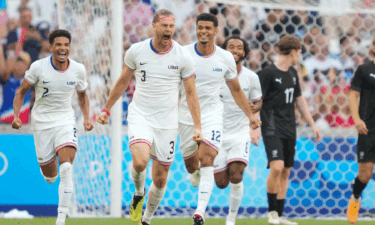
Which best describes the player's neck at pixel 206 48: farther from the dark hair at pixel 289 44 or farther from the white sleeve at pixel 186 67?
the dark hair at pixel 289 44

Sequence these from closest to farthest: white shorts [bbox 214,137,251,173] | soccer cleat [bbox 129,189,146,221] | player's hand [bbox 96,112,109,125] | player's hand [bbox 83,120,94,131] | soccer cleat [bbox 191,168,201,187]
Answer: player's hand [bbox 96,112,109,125]
soccer cleat [bbox 129,189,146,221]
player's hand [bbox 83,120,94,131]
white shorts [bbox 214,137,251,173]
soccer cleat [bbox 191,168,201,187]

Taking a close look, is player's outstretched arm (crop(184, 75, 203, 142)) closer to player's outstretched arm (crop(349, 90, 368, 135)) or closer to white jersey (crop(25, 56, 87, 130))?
white jersey (crop(25, 56, 87, 130))

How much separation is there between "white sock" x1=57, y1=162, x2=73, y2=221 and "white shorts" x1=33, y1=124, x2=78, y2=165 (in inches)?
12.6

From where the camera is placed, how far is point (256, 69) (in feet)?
31.1

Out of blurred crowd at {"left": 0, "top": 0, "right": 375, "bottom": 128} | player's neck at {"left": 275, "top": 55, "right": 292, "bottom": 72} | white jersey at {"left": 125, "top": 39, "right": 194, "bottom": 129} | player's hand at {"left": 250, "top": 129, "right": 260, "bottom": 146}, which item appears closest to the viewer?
white jersey at {"left": 125, "top": 39, "right": 194, "bottom": 129}

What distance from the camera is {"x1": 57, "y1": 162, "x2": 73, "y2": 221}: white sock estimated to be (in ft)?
19.3

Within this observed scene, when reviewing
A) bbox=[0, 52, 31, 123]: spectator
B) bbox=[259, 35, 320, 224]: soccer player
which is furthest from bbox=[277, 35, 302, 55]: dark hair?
bbox=[0, 52, 31, 123]: spectator

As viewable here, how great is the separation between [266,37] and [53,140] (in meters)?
4.42

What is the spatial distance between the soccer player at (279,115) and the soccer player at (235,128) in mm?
173

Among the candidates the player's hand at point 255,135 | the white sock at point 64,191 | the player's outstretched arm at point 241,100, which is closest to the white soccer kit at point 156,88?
the player's outstretched arm at point 241,100

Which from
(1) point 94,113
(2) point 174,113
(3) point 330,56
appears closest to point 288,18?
(3) point 330,56

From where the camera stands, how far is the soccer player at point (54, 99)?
6.36 m

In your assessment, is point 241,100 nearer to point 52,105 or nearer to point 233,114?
point 233,114

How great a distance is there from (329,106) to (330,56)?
0.94 metres
